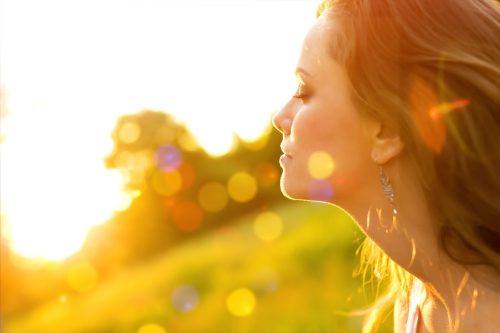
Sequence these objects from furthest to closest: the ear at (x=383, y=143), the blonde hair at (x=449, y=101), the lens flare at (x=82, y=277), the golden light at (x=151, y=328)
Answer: the lens flare at (x=82, y=277) < the golden light at (x=151, y=328) < the ear at (x=383, y=143) < the blonde hair at (x=449, y=101)

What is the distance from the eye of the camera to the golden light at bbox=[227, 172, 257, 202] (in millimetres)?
27259

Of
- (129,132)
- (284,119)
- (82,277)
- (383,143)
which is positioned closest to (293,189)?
(284,119)

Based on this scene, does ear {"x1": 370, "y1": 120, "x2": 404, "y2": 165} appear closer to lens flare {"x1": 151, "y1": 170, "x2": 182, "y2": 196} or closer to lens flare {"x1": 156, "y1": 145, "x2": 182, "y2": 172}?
lens flare {"x1": 151, "y1": 170, "x2": 182, "y2": 196}

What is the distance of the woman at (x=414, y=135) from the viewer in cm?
272

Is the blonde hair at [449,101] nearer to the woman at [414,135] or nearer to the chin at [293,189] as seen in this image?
the woman at [414,135]

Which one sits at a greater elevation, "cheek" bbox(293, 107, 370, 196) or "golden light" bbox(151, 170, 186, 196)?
"cheek" bbox(293, 107, 370, 196)

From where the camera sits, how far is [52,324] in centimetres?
1530

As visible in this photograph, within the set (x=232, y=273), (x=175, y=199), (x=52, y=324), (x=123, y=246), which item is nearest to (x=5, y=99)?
(x=52, y=324)

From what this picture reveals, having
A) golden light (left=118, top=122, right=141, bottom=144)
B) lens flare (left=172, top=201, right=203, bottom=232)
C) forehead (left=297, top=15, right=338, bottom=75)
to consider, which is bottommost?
golden light (left=118, top=122, right=141, bottom=144)

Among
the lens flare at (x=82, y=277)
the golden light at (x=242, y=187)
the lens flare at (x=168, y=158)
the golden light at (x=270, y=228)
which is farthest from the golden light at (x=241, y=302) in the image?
→ the lens flare at (x=168, y=158)

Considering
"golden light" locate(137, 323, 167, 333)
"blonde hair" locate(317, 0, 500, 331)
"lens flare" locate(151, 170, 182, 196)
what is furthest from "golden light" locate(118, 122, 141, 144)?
"blonde hair" locate(317, 0, 500, 331)

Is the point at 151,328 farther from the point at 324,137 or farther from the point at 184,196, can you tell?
the point at 184,196

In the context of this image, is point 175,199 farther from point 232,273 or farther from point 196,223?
point 232,273

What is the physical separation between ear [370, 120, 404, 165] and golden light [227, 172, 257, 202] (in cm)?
2387
